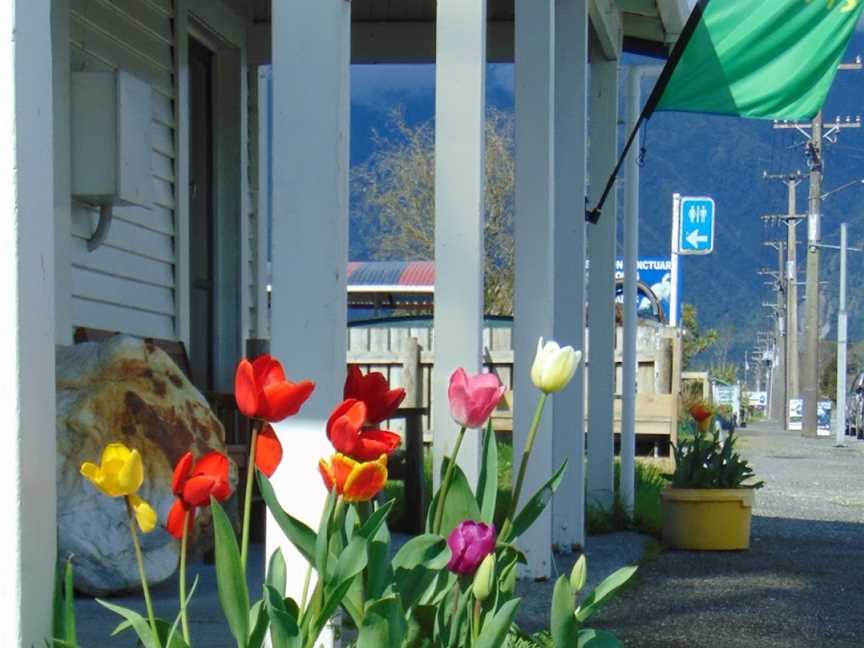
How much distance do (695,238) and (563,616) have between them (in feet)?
83.6

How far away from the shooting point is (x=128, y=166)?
6.74 metres

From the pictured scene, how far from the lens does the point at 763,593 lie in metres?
6.81

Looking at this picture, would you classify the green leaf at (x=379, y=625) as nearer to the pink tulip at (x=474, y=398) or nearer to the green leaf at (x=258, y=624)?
the green leaf at (x=258, y=624)

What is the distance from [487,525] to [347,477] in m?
0.31

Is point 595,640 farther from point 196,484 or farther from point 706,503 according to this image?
point 706,503

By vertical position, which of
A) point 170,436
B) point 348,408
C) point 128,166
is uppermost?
point 128,166

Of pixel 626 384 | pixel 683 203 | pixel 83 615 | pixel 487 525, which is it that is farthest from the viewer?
pixel 683 203

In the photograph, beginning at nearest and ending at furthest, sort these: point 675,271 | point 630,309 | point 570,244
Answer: point 570,244 → point 630,309 → point 675,271

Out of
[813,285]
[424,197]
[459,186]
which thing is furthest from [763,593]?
[813,285]

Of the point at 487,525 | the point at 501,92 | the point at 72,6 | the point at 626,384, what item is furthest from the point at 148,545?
the point at 501,92

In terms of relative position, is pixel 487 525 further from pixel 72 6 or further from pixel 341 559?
pixel 72 6

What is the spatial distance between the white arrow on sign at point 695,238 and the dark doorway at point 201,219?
18.8 metres

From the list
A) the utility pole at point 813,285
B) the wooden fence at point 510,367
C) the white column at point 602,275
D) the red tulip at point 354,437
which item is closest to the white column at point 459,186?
the red tulip at point 354,437

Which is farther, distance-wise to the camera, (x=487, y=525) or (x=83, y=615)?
(x=83, y=615)
